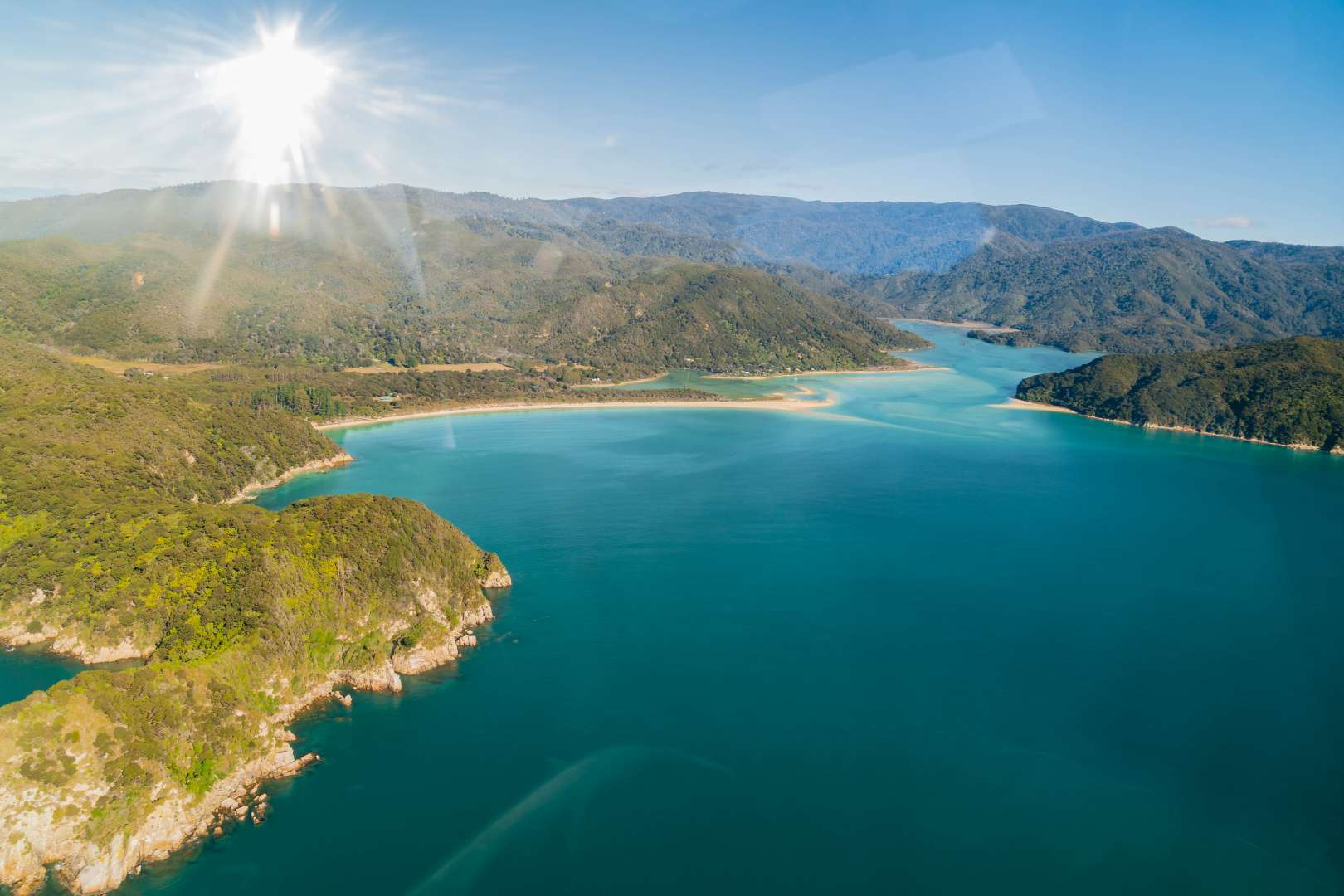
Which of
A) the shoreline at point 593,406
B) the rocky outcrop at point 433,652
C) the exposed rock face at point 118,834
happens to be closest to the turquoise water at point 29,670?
the exposed rock face at point 118,834

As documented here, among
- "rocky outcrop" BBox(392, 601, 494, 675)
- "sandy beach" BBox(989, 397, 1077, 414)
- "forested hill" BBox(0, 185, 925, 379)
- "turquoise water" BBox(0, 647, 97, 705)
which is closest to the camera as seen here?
"turquoise water" BBox(0, 647, 97, 705)

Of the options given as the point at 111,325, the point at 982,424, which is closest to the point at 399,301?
the point at 111,325

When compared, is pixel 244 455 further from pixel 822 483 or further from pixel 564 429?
pixel 822 483

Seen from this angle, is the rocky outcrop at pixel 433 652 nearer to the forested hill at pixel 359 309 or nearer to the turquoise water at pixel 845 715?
the turquoise water at pixel 845 715

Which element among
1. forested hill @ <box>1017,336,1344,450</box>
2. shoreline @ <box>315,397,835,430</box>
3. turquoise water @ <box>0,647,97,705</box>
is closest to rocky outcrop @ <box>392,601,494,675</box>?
turquoise water @ <box>0,647,97,705</box>

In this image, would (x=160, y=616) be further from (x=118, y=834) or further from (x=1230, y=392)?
(x=1230, y=392)

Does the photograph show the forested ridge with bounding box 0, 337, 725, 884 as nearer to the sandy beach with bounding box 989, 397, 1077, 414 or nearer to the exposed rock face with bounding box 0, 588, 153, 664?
the exposed rock face with bounding box 0, 588, 153, 664
